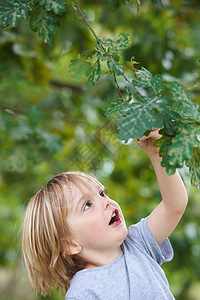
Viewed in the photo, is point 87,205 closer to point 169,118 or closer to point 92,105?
point 169,118

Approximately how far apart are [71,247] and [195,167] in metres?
0.32

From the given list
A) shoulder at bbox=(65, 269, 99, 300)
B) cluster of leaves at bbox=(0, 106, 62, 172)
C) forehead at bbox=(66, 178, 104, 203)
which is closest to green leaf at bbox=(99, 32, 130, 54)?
forehead at bbox=(66, 178, 104, 203)

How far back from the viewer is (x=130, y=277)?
2.54 ft

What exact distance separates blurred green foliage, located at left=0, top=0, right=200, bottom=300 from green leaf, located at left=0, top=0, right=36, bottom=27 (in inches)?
22.3

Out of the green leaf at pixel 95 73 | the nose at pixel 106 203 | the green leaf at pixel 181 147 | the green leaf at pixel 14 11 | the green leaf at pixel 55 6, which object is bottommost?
the nose at pixel 106 203

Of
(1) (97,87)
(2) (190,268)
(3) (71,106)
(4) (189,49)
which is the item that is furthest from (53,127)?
(2) (190,268)

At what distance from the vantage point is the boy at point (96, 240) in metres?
0.77

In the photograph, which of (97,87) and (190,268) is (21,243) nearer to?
(97,87)

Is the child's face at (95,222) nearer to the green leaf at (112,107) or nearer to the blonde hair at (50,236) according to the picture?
the blonde hair at (50,236)

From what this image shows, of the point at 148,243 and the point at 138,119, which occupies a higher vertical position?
the point at 138,119

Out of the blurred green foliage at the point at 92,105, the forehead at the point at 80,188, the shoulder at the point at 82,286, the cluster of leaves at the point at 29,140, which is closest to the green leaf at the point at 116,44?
the forehead at the point at 80,188

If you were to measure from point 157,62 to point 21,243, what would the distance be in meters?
1.17

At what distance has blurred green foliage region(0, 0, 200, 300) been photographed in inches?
61.8

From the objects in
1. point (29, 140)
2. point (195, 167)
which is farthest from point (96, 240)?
point (29, 140)
